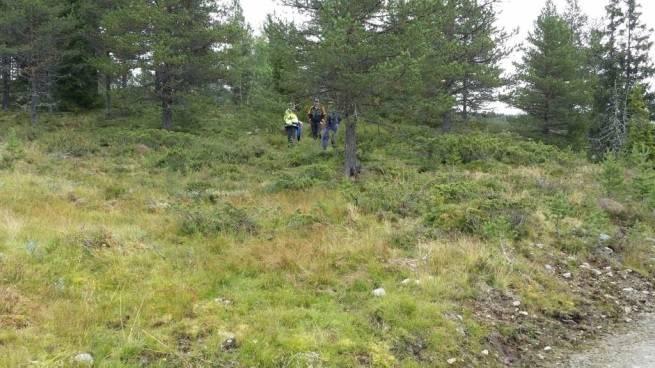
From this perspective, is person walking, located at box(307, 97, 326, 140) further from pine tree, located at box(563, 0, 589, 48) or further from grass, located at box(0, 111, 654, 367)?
pine tree, located at box(563, 0, 589, 48)

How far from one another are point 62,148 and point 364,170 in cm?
1078

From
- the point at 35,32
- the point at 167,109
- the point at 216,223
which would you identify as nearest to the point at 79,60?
the point at 35,32

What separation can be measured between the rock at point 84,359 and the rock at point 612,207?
10.5 metres

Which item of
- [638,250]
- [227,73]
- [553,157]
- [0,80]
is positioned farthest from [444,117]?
[0,80]

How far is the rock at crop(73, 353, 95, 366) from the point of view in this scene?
442cm

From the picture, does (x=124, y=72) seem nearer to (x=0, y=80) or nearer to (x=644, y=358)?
(x=0, y=80)

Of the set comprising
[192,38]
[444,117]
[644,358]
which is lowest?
[644,358]

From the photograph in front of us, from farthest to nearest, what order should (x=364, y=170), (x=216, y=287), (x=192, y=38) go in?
1. (x=192, y=38)
2. (x=364, y=170)
3. (x=216, y=287)

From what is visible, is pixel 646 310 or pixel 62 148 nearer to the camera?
pixel 646 310

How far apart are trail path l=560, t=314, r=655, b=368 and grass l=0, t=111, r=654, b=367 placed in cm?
79

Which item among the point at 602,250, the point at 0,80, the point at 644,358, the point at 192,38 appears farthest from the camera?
the point at 0,80

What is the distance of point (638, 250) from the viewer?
8.94 meters

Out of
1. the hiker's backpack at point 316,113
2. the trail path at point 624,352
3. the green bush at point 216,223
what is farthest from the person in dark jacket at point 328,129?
the trail path at point 624,352

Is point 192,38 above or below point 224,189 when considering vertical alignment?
above
